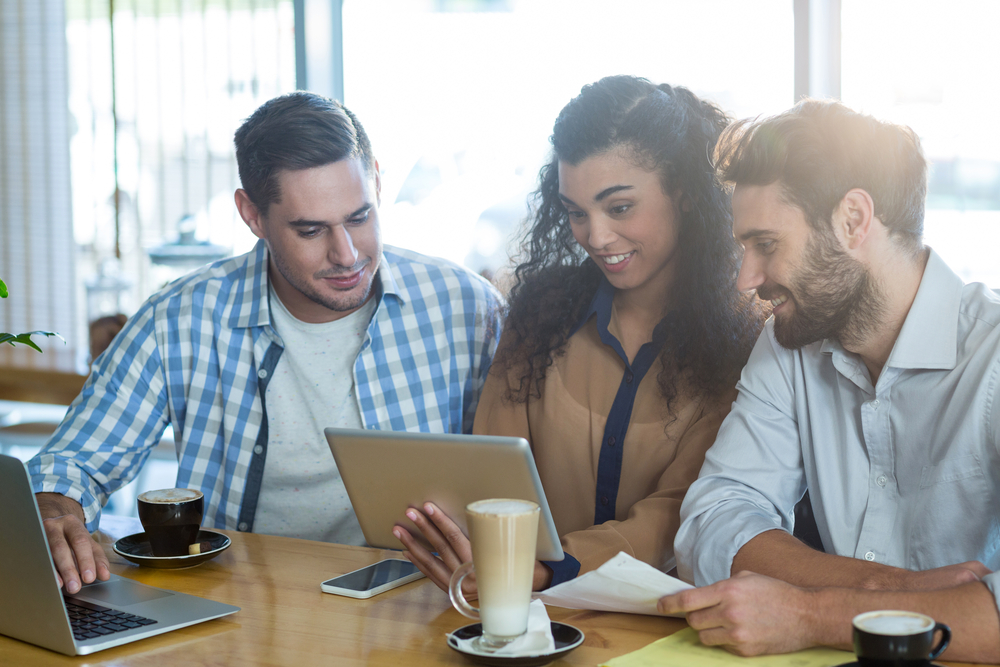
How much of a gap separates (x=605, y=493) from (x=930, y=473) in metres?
0.52

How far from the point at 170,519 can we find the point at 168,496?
4 cm

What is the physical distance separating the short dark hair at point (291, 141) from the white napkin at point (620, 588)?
1.01 meters

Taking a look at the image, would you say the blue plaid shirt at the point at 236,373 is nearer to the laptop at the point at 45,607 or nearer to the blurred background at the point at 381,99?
the laptop at the point at 45,607

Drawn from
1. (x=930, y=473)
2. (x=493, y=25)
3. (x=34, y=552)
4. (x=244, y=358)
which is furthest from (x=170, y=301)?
(x=493, y=25)

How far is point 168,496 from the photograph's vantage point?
1281 millimetres

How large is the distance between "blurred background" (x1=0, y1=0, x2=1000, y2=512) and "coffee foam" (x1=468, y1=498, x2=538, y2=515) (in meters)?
2.03

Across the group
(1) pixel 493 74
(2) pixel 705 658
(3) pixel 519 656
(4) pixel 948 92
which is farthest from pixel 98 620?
(4) pixel 948 92

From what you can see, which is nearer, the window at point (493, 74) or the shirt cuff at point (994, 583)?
the shirt cuff at point (994, 583)

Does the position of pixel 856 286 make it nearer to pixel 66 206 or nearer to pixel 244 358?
pixel 244 358

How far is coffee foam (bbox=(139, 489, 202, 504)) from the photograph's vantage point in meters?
1.26

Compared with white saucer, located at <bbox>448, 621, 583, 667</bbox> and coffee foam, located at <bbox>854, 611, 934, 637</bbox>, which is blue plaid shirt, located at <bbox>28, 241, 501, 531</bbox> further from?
coffee foam, located at <bbox>854, 611, 934, 637</bbox>

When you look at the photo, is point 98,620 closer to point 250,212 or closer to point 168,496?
point 168,496

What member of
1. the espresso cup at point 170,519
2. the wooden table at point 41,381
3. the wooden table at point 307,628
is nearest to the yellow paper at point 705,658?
the wooden table at point 307,628

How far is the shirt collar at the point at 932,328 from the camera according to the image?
1.21m
